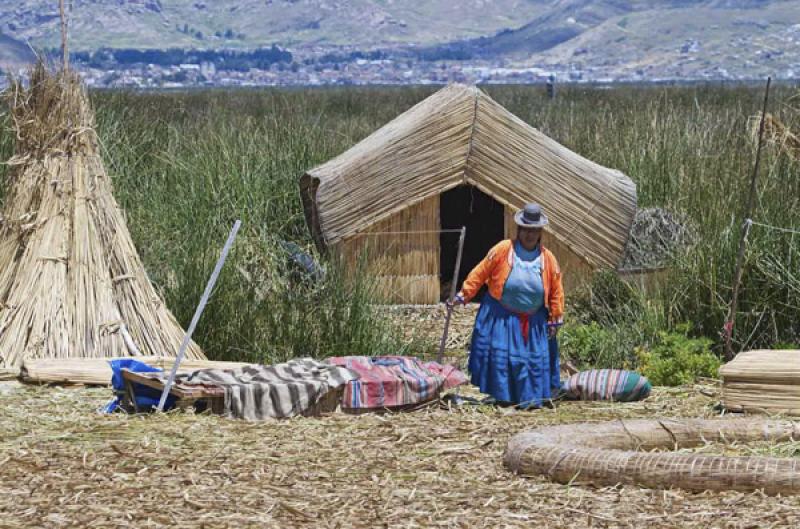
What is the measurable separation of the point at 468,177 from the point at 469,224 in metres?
2.13

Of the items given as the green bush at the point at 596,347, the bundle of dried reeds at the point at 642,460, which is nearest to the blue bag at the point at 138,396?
the bundle of dried reeds at the point at 642,460

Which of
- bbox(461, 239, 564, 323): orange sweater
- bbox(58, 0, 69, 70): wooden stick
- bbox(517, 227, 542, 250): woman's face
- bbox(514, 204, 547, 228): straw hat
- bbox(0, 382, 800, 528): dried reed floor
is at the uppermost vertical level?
bbox(58, 0, 69, 70): wooden stick

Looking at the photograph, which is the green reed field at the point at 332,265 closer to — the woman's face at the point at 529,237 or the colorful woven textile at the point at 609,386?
the colorful woven textile at the point at 609,386

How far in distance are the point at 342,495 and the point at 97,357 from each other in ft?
9.01

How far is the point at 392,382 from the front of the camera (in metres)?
6.85

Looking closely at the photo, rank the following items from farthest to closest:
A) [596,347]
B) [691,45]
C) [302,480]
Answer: [691,45] < [596,347] < [302,480]

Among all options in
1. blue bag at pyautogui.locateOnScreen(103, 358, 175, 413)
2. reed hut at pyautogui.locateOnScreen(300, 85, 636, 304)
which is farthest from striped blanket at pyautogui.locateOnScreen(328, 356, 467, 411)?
reed hut at pyautogui.locateOnScreen(300, 85, 636, 304)

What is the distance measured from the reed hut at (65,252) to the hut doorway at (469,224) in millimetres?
4455

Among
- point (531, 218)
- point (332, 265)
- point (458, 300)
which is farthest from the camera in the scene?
point (332, 265)

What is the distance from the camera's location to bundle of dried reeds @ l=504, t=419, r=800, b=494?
5367 mm

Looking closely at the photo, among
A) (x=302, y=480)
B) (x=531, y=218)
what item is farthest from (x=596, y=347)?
(x=302, y=480)

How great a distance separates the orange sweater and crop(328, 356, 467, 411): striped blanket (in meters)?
0.40

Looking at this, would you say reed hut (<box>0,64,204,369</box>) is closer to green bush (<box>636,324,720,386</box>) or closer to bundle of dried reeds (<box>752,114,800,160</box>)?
green bush (<box>636,324,720,386</box>)

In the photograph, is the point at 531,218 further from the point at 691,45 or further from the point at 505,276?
the point at 691,45
